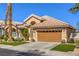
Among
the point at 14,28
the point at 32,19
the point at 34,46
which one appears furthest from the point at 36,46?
the point at 14,28

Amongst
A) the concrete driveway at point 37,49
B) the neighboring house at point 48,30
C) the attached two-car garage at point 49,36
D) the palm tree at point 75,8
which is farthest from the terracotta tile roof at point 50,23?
the concrete driveway at point 37,49

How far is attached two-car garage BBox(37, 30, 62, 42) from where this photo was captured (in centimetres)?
1973

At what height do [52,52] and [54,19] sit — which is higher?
[54,19]

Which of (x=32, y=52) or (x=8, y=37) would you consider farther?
(x=8, y=37)

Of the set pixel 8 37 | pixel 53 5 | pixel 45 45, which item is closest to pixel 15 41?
pixel 8 37

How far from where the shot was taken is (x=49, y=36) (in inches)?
795

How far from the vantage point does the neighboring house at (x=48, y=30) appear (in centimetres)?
1908

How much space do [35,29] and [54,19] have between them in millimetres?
1862

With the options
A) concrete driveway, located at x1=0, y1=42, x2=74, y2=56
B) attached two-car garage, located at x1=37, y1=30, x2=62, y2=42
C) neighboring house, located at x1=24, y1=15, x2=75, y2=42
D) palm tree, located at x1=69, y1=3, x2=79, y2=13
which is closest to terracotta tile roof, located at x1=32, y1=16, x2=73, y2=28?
neighboring house, located at x1=24, y1=15, x2=75, y2=42

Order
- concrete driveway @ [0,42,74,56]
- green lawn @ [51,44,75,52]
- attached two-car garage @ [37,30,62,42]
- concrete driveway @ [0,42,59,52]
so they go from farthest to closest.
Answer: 1. attached two-car garage @ [37,30,62,42]
2. concrete driveway @ [0,42,59,52]
3. green lawn @ [51,44,75,52]
4. concrete driveway @ [0,42,74,56]

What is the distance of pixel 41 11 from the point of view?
61.1ft

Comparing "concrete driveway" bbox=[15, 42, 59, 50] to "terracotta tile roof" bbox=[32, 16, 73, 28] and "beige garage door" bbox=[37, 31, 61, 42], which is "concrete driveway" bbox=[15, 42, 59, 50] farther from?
"terracotta tile roof" bbox=[32, 16, 73, 28]

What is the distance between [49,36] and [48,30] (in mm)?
385

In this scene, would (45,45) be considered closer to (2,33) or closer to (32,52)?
(32,52)
